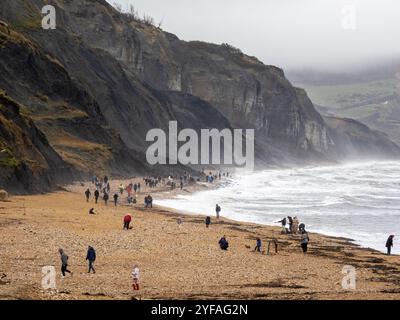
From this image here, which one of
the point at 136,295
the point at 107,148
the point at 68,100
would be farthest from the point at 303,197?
the point at 136,295

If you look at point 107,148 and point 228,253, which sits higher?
point 107,148

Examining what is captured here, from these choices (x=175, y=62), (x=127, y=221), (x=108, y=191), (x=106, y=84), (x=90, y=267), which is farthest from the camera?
(x=175, y=62)

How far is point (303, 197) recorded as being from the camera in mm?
61906

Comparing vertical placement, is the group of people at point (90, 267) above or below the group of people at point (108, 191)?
below

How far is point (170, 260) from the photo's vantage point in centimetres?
2356

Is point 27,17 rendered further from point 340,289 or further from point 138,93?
point 340,289

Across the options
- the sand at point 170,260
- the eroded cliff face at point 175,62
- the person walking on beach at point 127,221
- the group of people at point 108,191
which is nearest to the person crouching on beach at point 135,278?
the sand at point 170,260

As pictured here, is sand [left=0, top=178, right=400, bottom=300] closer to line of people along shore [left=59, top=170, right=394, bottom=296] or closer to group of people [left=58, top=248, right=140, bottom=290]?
group of people [left=58, top=248, right=140, bottom=290]

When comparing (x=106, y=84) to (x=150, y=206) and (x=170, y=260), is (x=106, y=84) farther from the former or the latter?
(x=170, y=260)

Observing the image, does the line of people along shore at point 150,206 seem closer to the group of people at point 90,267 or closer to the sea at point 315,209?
the group of people at point 90,267

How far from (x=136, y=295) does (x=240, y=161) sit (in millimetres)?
118910

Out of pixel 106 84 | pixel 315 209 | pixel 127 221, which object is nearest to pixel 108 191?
pixel 315 209

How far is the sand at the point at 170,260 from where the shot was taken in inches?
698

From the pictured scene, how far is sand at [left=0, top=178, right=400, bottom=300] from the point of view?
58.1 ft
